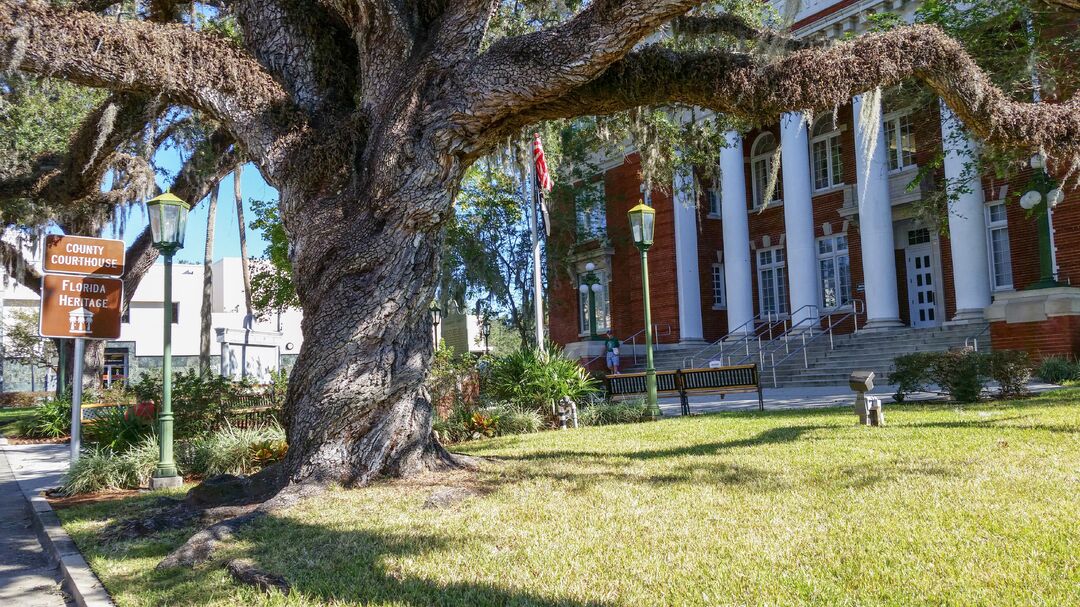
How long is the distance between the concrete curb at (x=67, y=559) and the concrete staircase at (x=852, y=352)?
53.4 ft

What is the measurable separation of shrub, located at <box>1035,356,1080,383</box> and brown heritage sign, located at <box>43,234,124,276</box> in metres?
16.1

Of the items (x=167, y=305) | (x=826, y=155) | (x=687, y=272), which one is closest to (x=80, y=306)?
(x=167, y=305)

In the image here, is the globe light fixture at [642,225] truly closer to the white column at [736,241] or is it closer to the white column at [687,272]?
the white column at [736,241]

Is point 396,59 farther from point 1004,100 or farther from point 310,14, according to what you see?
point 1004,100

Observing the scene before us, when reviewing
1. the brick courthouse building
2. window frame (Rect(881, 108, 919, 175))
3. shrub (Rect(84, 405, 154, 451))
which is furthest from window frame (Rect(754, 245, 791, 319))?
shrub (Rect(84, 405, 154, 451))

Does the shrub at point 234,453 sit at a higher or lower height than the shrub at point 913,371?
lower

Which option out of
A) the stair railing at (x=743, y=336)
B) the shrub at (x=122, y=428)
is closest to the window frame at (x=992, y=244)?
the stair railing at (x=743, y=336)

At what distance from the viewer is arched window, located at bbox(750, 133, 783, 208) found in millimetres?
27188

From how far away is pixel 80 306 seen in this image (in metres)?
9.53

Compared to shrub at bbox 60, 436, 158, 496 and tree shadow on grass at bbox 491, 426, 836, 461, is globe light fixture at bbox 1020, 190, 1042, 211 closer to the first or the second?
tree shadow on grass at bbox 491, 426, 836, 461

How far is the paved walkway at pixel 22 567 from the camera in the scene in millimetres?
4879

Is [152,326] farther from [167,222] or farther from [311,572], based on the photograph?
[311,572]

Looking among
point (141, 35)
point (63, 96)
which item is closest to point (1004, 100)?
point (141, 35)

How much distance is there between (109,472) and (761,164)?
23.9 meters
